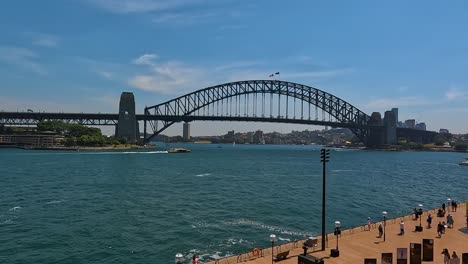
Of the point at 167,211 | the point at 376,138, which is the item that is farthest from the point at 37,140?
the point at 376,138

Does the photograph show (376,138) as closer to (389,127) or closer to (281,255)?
(389,127)

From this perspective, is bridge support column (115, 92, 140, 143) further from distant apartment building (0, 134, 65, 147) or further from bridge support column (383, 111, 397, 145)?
bridge support column (383, 111, 397, 145)

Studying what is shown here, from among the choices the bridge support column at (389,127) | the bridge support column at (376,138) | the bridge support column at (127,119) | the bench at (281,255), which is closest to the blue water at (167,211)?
the bench at (281,255)

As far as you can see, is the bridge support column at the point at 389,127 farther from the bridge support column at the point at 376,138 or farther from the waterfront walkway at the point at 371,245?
the waterfront walkway at the point at 371,245

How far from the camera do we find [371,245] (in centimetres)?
2070

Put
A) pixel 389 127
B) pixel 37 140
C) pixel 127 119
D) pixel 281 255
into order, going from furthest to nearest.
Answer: pixel 389 127
pixel 127 119
pixel 37 140
pixel 281 255

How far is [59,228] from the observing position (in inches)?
1040

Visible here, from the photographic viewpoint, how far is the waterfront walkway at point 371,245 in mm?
18094

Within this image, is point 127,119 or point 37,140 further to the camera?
point 127,119

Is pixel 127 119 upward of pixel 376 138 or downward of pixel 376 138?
upward

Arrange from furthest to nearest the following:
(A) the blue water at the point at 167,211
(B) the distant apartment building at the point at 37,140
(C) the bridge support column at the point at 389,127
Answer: (C) the bridge support column at the point at 389,127
(B) the distant apartment building at the point at 37,140
(A) the blue water at the point at 167,211

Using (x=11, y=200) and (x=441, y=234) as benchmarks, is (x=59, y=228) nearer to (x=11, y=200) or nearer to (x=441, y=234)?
(x=11, y=200)

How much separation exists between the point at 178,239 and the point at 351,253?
1034 cm

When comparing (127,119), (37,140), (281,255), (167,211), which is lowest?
(167,211)
